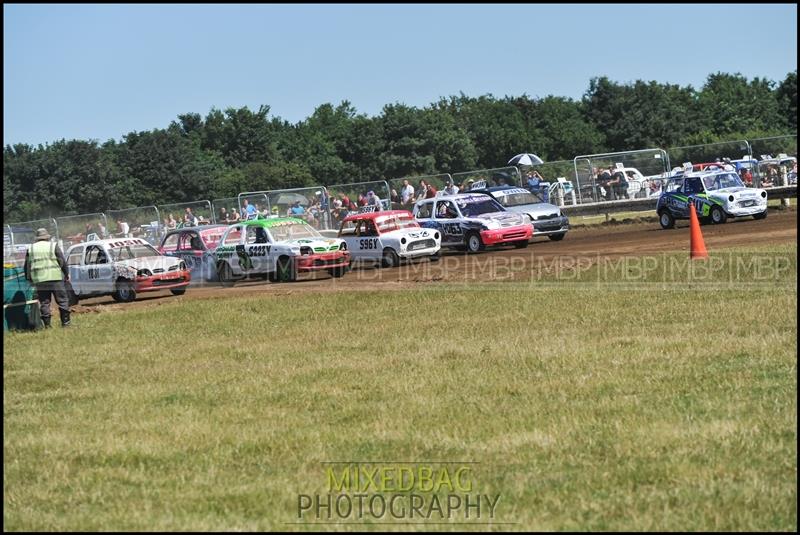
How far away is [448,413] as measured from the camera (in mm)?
9297

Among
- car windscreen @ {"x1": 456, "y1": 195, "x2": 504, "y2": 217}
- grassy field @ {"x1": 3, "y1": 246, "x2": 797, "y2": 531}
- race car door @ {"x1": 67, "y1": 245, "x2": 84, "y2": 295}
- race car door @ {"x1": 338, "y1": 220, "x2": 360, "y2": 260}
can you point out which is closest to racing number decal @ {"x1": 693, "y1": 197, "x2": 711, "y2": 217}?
car windscreen @ {"x1": 456, "y1": 195, "x2": 504, "y2": 217}

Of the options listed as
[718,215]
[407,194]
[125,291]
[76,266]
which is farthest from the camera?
[407,194]

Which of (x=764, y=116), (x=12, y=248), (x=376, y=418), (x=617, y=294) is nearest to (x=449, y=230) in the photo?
(x=617, y=294)

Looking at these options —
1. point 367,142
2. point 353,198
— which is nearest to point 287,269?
point 353,198

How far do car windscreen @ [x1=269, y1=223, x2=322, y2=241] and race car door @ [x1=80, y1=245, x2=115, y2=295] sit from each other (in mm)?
3691

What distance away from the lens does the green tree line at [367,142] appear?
2753 inches

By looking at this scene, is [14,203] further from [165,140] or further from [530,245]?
[530,245]

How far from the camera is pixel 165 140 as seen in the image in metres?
75.0

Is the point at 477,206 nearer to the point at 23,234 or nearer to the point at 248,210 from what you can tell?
the point at 248,210

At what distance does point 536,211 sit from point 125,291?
36.6 ft

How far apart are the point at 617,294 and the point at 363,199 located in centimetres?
1980

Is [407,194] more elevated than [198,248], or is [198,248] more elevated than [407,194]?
[407,194]

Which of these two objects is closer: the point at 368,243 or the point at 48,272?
the point at 48,272

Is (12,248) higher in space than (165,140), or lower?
lower
